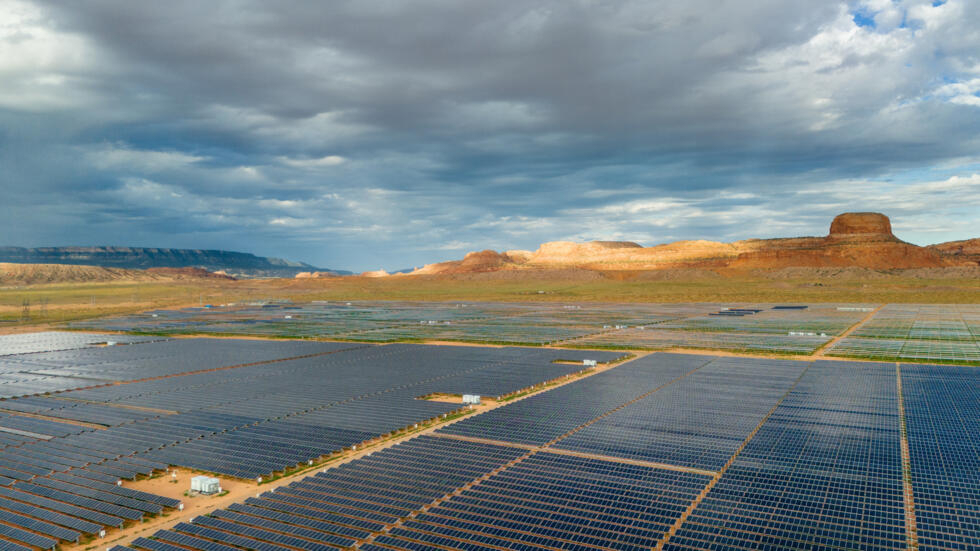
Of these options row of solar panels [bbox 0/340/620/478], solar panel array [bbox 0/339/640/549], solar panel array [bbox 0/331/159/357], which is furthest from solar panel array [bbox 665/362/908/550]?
solar panel array [bbox 0/331/159/357]

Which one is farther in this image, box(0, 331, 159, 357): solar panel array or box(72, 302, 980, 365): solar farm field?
box(0, 331, 159, 357): solar panel array

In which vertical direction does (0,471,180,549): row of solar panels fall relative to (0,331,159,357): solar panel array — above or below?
below

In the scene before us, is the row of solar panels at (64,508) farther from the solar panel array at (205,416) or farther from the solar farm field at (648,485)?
the solar farm field at (648,485)

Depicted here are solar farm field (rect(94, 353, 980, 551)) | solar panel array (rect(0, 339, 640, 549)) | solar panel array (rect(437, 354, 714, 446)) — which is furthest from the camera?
solar panel array (rect(437, 354, 714, 446))

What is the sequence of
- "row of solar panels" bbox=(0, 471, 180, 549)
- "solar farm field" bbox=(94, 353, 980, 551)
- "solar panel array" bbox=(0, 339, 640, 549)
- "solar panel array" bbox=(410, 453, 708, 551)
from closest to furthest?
"solar panel array" bbox=(410, 453, 708, 551)
"solar farm field" bbox=(94, 353, 980, 551)
"row of solar panels" bbox=(0, 471, 180, 549)
"solar panel array" bbox=(0, 339, 640, 549)

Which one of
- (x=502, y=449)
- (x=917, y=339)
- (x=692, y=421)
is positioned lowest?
(x=502, y=449)

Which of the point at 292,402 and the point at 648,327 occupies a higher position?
the point at 648,327

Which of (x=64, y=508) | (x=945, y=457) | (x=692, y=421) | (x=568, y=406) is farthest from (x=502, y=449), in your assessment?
(x=945, y=457)

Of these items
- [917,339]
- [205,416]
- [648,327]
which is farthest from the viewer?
[648,327]

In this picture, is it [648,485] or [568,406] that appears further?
[568,406]

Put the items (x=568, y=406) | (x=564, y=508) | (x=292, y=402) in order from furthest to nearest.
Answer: (x=292, y=402) → (x=568, y=406) → (x=564, y=508)

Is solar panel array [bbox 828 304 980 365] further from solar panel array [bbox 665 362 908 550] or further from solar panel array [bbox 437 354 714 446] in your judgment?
solar panel array [bbox 665 362 908 550]

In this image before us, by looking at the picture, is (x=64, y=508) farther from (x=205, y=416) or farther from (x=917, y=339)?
(x=917, y=339)
